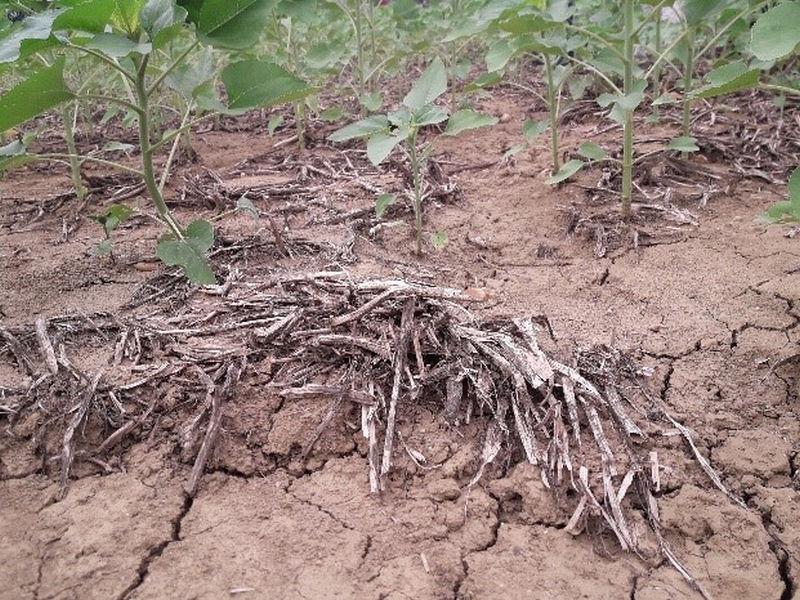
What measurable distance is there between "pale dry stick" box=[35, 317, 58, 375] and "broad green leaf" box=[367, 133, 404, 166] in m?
0.97

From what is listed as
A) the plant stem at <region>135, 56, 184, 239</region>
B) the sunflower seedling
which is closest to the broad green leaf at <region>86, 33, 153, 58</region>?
the plant stem at <region>135, 56, 184, 239</region>

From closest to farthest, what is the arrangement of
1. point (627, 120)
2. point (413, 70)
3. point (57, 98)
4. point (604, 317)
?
1. point (57, 98)
2. point (604, 317)
3. point (627, 120)
4. point (413, 70)

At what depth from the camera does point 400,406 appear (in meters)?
1.65

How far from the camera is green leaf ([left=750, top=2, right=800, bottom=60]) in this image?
5.74ft

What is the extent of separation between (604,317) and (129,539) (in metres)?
1.41

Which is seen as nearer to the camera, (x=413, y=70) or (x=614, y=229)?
(x=614, y=229)

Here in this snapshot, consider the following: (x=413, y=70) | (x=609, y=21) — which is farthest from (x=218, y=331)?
(x=413, y=70)

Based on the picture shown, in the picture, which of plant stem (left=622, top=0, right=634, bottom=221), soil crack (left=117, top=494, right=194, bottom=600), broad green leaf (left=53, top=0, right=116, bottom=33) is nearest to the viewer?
soil crack (left=117, top=494, right=194, bottom=600)

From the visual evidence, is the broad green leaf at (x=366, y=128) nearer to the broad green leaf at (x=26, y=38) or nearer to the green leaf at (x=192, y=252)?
the green leaf at (x=192, y=252)

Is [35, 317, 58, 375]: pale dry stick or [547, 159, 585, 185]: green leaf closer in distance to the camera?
[35, 317, 58, 375]: pale dry stick

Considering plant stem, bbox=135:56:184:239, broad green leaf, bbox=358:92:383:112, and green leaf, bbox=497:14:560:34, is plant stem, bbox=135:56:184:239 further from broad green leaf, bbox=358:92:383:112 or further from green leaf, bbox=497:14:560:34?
broad green leaf, bbox=358:92:383:112

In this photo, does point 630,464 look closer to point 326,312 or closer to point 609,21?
point 326,312

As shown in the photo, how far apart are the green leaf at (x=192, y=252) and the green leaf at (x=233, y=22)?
534mm

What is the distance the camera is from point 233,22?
192 cm
